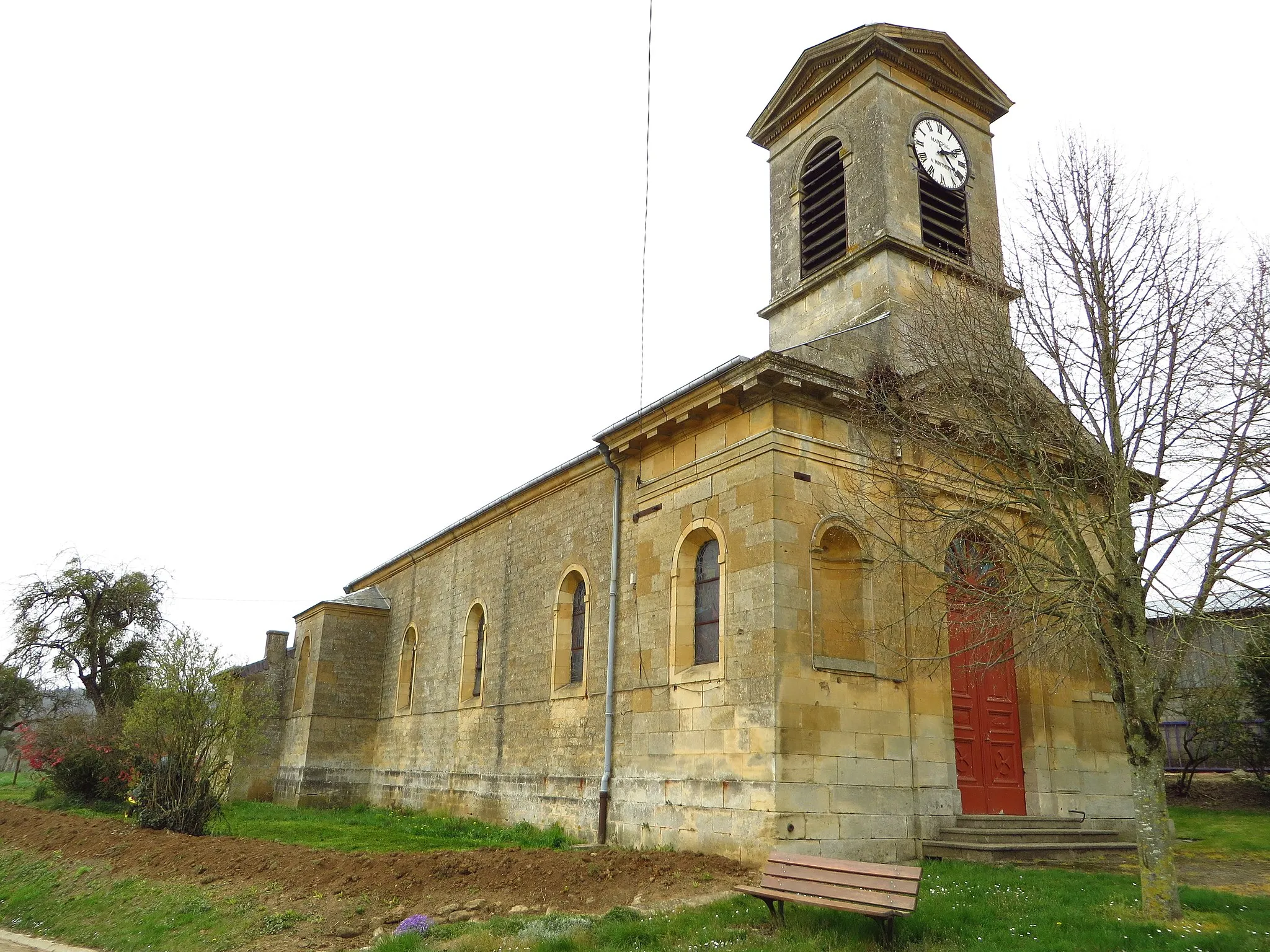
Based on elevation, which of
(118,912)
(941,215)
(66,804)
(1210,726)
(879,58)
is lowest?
(118,912)

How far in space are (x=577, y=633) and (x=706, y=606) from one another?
4.19 metres

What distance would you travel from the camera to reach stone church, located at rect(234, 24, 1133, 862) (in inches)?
449

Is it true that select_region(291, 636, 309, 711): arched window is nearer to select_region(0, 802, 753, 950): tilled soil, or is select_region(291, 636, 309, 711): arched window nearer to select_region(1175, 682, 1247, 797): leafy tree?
select_region(0, 802, 753, 950): tilled soil

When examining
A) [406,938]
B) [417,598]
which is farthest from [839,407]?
[417,598]

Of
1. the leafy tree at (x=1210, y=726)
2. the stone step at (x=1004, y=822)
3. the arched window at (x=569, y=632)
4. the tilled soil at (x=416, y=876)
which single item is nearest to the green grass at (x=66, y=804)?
the tilled soil at (x=416, y=876)

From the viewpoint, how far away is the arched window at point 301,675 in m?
25.6

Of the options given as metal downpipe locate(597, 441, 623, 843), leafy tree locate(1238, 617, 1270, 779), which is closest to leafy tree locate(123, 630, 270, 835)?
metal downpipe locate(597, 441, 623, 843)

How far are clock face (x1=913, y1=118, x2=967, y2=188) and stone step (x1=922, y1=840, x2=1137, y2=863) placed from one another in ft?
35.4

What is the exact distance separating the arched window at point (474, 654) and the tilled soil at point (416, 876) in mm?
6909

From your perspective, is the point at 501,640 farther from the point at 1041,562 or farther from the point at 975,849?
the point at 1041,562

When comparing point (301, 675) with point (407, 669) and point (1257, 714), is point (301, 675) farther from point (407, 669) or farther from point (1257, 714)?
point (1257, 714)

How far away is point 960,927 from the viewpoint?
7734 millimetres

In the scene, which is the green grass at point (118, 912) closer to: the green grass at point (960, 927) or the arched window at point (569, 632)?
the green grass at point (960, 927)

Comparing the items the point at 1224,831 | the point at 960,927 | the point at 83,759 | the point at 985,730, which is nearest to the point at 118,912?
the point at 960,927
